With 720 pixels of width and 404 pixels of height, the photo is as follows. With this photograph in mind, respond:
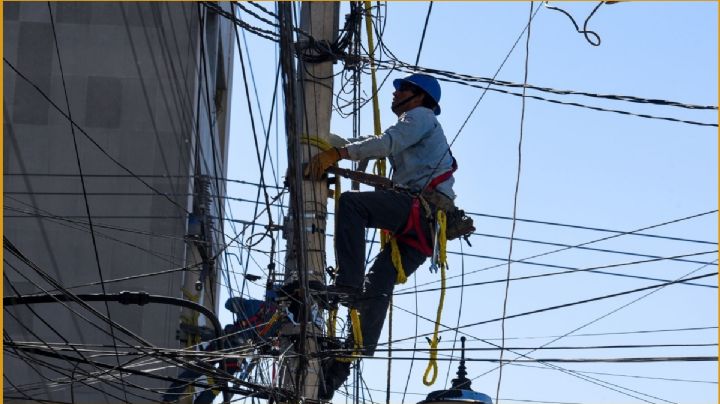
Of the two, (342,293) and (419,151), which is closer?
(342,293)

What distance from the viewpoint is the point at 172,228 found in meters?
20.1

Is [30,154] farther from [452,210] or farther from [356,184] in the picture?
[452,210]

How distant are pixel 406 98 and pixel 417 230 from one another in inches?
37.2

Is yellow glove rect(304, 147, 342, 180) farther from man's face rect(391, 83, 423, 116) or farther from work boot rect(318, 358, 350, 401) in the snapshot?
work boot rect(318, 358, 350, 401)

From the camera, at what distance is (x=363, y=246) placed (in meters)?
8.75

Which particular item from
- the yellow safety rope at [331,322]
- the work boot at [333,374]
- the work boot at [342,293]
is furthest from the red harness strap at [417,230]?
the work boot at [333,374]

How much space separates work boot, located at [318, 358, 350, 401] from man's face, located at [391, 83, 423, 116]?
175cm

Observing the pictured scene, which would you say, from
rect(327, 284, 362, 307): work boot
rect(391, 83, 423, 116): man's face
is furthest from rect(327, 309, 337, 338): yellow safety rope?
rect(391, 83, 423, 116): man's face

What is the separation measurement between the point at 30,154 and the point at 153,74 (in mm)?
2213

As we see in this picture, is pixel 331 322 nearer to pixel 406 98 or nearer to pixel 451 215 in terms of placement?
pixel 451 215

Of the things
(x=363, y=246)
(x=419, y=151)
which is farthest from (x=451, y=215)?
(x=363, y=246)

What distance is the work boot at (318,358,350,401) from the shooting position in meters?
9.34

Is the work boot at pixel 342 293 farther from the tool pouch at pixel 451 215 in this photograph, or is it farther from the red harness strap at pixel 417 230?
the tool pouch at pixel 451 215

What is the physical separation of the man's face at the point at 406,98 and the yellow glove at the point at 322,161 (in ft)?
2.63
